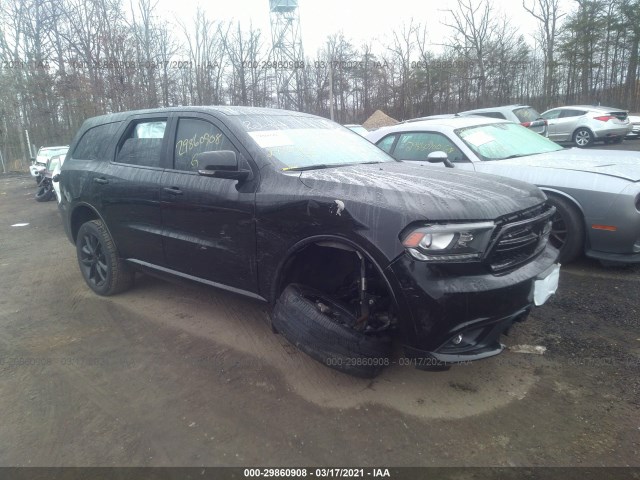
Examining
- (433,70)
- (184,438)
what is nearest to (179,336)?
(184,438)

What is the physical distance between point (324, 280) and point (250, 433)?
1113mm

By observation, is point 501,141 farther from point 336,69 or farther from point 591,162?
point 336,69

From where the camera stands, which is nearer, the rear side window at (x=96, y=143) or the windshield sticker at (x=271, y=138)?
the windshield sticker at (x=271, y=138)

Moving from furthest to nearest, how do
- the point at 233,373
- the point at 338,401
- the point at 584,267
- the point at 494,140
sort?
1. the point at 494,140
2. the point at 584,267
3. the point at 233,373
4. the point at 338,401

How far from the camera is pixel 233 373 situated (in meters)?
3.24

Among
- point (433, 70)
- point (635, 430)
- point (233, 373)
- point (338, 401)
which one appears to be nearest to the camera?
point (635, 430)

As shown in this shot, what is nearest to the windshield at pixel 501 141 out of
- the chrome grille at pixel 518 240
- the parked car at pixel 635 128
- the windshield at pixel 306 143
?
the windshield at pixel 306 143

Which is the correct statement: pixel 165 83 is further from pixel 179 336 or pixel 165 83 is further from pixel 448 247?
pixel 448 247

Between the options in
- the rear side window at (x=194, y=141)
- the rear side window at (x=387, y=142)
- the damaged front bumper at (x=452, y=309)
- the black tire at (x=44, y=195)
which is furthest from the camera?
the black tire at (x=44, y=195)

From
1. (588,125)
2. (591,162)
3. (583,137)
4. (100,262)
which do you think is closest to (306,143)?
(100,262)

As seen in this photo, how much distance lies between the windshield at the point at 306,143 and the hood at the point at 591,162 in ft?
6.23

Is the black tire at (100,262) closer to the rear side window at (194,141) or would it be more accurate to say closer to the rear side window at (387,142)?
the rear side window at (194,141)

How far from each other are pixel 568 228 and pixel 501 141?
1.52 meters

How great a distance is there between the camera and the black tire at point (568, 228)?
14.6 feet
